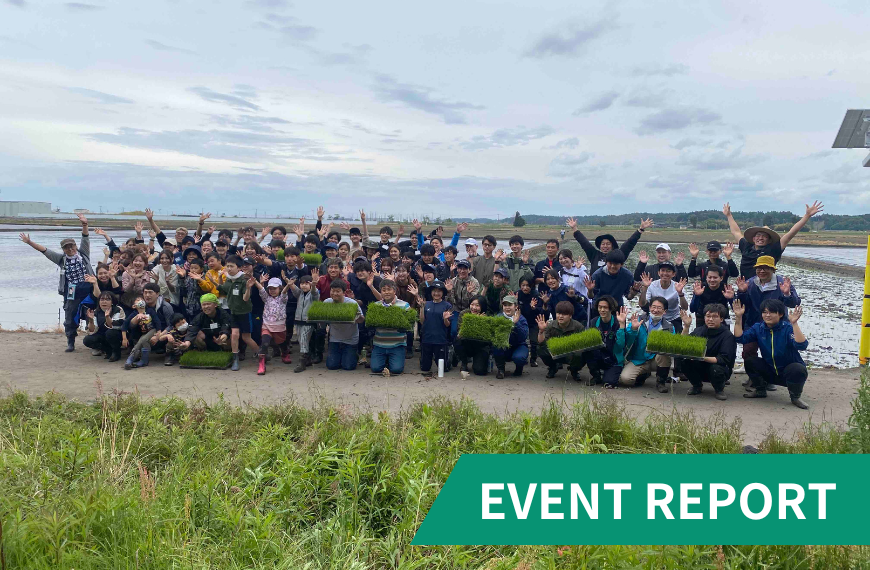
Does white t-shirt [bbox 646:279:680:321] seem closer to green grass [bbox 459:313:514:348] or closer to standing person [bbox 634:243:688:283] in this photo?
standing person [bbox 634:243:688:283]

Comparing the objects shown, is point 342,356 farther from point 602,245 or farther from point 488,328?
point 602,245

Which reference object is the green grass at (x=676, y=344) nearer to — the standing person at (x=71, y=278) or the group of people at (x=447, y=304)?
the group of people at (x=447, y=304)

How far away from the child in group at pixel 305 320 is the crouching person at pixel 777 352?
21.9 feet

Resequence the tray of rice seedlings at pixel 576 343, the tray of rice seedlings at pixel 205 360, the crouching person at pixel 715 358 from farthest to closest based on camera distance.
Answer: the tray of rice seedlings at pixel 205 360 < the tray of rice seedlings at pixel 576 343 < the crouching person at pixel 715 358

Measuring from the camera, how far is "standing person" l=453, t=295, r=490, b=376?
31.0ft

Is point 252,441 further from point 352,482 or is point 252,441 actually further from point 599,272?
point 599,272

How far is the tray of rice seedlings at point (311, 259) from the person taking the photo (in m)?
11.0

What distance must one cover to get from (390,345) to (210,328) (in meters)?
3.17

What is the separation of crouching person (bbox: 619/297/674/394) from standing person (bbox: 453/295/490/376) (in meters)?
2.16

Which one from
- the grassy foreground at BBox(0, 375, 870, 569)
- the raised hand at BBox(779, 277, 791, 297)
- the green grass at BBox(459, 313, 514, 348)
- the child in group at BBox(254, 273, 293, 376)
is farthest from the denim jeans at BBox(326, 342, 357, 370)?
the raised hand at BBox(779, 277, 791, 297)

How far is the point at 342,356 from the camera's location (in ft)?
32.6

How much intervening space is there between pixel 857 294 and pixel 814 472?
21.2m

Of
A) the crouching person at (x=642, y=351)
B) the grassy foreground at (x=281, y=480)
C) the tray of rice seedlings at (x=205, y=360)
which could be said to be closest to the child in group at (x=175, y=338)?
the tray of rice seedlings at (x=205, y=360)

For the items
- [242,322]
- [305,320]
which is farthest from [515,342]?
[242,322]
